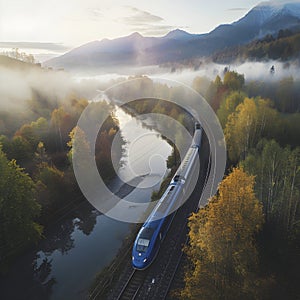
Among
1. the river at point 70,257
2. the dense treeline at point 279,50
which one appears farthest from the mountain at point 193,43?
the river at point 70,257

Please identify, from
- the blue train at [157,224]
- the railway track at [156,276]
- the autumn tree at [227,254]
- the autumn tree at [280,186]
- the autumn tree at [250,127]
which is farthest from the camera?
the autumn tree at [250,127]

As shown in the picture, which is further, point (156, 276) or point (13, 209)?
point (13, 209)

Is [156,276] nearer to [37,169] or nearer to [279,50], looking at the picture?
[37,169]

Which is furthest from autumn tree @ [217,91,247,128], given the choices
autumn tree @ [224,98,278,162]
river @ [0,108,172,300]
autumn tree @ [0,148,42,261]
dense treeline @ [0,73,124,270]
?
autumn tree @ [0,148,42,261]

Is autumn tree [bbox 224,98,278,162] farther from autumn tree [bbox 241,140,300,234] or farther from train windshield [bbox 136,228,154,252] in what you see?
train windshield [bbox 136,228,154,252]

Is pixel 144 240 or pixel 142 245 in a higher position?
pixel 144 240

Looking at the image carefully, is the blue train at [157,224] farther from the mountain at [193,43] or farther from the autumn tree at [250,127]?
the mountain at [193,43]

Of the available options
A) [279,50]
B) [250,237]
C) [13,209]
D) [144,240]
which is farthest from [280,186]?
[279,50]
